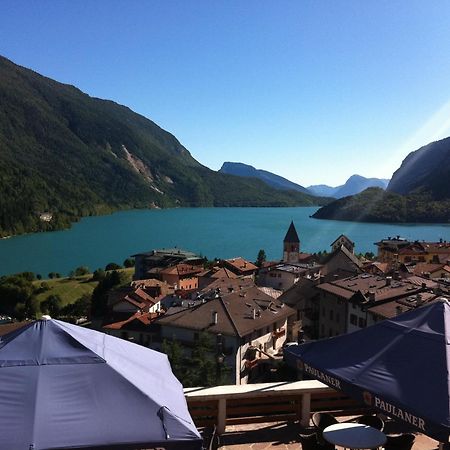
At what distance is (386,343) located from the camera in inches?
213

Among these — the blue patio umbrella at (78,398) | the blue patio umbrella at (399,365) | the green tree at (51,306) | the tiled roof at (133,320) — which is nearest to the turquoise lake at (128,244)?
the green tree at (51,306)

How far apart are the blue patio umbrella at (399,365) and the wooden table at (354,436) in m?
0.64

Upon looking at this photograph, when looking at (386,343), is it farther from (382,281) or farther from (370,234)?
A: (370,234)

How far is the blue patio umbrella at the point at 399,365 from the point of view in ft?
14.5

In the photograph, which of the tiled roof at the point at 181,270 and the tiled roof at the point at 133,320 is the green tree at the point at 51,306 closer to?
the tiled roof at the point at 181,270

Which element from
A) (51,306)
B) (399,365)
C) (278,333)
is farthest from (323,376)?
(51,306)

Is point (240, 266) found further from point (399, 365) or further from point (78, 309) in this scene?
point (399, 365)

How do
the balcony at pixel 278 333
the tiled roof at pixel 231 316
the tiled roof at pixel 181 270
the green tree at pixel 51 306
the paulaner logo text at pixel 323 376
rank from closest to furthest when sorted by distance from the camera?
the paulaner logo text at pixel 323 376
the tiled roof at pixel 231 316
the balcony at pixel 278 333
the green tree at pixel 51 306
the tiled roof at pixel 181 270

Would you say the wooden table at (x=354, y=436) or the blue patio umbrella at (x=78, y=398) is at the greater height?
the blue patio umbrella at (x=78, y=398)

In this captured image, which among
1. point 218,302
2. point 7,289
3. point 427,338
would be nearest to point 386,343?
point 427,338

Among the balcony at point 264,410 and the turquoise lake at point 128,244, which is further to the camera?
the turquoise lake at point 128,244

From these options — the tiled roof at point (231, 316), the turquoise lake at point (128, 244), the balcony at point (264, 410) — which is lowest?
the turquoise lake at point (128, 244)

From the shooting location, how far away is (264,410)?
7305 millimetres

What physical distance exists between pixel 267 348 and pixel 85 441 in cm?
3440
